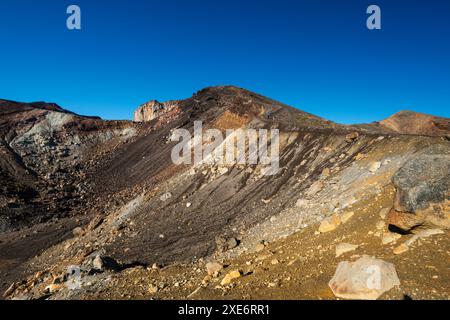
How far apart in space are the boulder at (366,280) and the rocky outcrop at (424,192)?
2.84 metres

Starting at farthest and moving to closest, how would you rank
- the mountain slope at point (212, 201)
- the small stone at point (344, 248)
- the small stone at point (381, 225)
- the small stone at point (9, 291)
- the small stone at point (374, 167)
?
the small stone at point (9, 291), the small stone at point (374, 167), the mountain slope at point (212, 201), the small stone at point (381, 225), the small stone at point (344, 248)

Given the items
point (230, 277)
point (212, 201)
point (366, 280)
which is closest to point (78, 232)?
point (212, 201)

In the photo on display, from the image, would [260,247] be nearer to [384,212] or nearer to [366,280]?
[384,212]

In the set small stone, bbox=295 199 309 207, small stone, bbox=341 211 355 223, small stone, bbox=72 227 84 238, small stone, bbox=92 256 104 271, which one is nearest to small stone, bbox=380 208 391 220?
small stone, bbox=341 211 355 223

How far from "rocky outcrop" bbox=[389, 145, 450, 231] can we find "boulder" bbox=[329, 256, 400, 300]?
2844mm

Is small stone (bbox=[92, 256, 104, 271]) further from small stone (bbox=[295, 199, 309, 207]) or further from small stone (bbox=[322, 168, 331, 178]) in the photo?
small stone (bbox=[322, 168, 331, 178])

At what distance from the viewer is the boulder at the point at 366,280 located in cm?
883

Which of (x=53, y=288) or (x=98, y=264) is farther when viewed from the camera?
(x=98, y=264)

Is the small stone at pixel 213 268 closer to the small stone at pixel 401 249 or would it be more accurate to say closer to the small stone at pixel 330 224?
the small stone at pixel 330 224

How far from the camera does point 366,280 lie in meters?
8.96

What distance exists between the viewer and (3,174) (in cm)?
4788

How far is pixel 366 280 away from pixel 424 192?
4.03m

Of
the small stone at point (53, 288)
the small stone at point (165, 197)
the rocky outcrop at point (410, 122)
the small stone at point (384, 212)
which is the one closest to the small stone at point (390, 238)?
the small stone at point (384, 212)

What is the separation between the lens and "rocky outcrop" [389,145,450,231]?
1095cm
